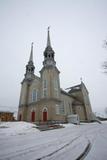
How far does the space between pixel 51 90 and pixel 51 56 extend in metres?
10.8

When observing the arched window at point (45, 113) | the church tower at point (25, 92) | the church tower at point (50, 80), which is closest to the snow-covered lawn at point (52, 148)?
the arched window at point (45, 113)

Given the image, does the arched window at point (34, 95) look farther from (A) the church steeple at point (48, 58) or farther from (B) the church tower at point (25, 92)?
(A) the church steeple at point (48, 58)

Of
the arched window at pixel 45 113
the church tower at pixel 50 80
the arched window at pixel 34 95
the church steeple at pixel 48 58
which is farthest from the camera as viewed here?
the church steeple at pixel 48 58

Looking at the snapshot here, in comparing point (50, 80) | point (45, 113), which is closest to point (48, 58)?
point (50, 80)

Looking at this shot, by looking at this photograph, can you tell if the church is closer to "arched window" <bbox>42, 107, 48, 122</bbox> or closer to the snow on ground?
"arched window" <bbox>42, 107, 48, 122</bbox>

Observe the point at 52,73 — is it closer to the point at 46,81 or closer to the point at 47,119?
the point at 46,81

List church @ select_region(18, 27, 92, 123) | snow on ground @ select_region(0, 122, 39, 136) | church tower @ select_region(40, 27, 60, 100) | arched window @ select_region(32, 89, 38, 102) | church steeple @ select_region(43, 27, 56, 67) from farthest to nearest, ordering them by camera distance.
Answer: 1. church steeple @ select_region(43, 27, 56, 67)
2. arched window @ select_region(32, 89, 38, 102)
3. church tower @ select_region(40, 27, 60, 100)
4. church @ select_region(18, 27, 92, 123)
5. snow on ground @ select_region(0, 122, 39, 136)

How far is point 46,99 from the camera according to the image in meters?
24.8

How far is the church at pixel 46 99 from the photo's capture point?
79.7 ft

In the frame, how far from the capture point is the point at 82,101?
128ft

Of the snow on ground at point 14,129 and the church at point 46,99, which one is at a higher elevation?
the church at point 46,99

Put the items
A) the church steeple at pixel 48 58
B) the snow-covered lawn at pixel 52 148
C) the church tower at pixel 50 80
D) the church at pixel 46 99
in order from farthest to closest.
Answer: the church steeple at pixel 48 58
the church tower at pixel 50 80
the church at pixel 46 99
the snow-covered lawn at pixel 52 148

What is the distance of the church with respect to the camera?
24.3 metres

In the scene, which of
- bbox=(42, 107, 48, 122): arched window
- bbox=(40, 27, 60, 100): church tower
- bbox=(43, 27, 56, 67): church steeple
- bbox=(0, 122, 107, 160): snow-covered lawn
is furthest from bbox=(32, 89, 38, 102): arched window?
bbox=(0, 122, 107, 160): snow-covered lawn
